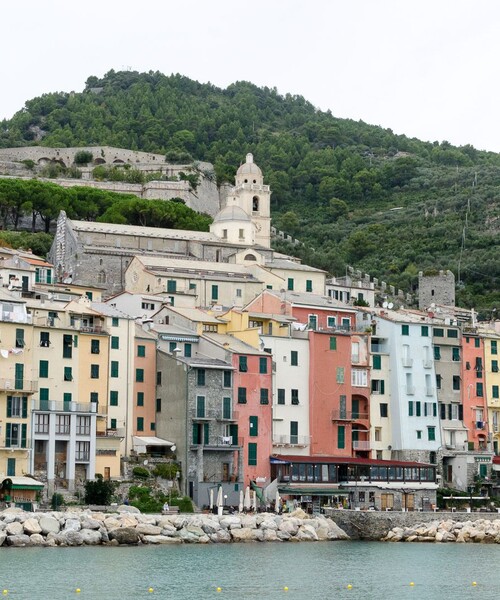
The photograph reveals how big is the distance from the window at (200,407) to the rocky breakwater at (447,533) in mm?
10263

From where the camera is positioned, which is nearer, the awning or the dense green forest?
the awning

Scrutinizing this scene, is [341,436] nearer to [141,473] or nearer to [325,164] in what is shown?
[141,473]

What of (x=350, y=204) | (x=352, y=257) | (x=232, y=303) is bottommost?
(x=232, y=303)

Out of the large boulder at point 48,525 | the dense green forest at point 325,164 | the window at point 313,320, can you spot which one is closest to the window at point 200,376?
the window at point 313,320

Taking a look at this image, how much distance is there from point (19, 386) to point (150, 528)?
964 cm

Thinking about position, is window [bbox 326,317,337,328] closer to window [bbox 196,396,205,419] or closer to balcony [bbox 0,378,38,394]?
window [bbox 196,396,205,419]

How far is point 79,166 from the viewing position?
136375 millimetres

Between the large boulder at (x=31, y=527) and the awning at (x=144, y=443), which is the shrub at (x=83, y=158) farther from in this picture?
the large boulder at (x=31, y=527)

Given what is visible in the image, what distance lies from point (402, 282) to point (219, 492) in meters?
48.5

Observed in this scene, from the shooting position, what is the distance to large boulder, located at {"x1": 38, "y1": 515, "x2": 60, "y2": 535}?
189 feet

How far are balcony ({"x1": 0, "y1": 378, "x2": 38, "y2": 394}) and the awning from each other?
5931 millimetres

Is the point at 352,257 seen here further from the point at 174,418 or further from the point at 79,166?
the point at 174,418

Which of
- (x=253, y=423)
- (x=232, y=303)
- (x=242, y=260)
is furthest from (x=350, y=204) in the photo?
(x=253, y=423)

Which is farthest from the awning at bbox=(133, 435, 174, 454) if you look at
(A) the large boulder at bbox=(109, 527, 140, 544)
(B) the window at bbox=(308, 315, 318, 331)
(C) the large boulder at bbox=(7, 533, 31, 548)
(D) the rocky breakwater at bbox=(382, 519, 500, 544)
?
(B) the window at bbox=(308, 315, 318, 331)
